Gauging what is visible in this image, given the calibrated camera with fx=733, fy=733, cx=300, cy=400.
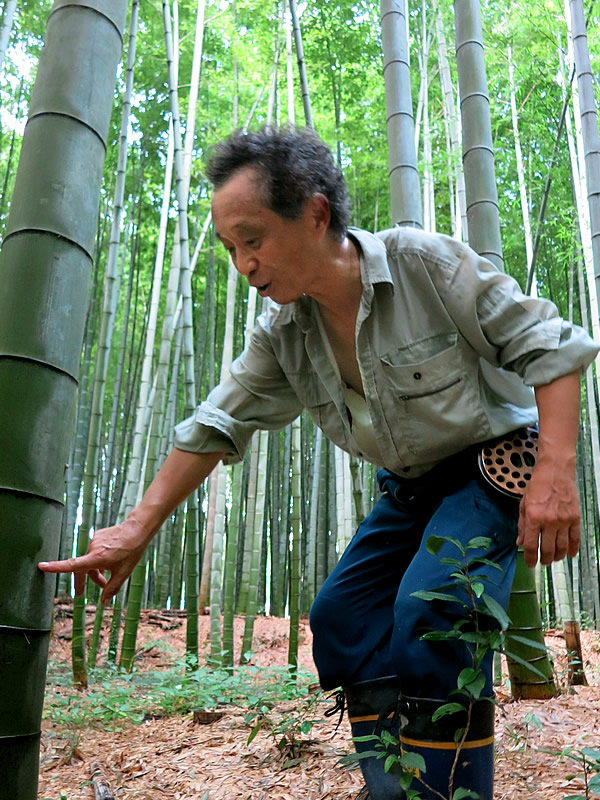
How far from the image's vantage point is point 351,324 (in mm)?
1425

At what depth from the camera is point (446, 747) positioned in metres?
1.13

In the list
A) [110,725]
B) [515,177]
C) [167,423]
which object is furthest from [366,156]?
[110,725]

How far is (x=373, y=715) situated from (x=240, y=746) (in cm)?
88

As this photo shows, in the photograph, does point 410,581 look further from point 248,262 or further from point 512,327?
point 248,262

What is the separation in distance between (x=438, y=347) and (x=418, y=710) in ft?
2.02

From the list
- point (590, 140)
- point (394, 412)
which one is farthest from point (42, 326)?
point (590, 140)

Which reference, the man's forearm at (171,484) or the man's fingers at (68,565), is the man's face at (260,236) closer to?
the man's forearm at (171,484)

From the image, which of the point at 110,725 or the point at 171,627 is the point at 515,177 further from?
the point at 110,725

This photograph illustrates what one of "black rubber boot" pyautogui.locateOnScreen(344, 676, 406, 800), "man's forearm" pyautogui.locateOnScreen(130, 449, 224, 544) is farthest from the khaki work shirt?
"black rubber boot" pyautogui.locateOnScreen(344, 676, 406, 800)

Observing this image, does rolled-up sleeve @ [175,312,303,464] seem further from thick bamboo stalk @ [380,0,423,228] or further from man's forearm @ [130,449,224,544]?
thick bamboo stalk @ [380,0,423,228]

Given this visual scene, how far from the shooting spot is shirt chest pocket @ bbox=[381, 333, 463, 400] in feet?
4.31

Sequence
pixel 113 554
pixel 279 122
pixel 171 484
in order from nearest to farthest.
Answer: pixel 113 554, pixel 171 484, pixel 279 122

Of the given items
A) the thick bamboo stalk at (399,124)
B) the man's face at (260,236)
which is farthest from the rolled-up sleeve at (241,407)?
the thick bamboo stalk at (399,124)

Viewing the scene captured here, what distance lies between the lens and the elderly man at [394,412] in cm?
116
